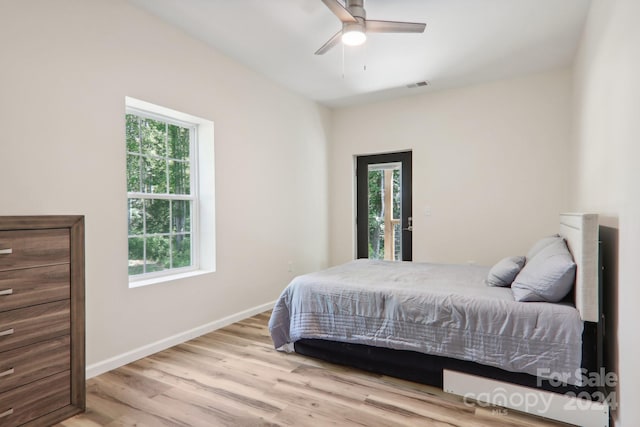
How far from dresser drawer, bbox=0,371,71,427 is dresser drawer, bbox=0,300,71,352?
23 cm

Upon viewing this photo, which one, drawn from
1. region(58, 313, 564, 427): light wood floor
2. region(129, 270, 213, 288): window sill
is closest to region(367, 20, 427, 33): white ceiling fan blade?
region(58, 313, 564, 427): light wood floor

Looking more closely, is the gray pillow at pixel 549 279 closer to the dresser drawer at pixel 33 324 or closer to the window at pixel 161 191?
the dresser drawer at pixel 33 324

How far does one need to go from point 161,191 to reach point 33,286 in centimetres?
146

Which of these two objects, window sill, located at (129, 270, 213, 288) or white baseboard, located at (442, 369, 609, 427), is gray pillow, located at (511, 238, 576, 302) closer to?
white baseboard, located at (442, 369, 609, 427)

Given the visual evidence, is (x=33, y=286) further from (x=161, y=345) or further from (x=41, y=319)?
(x=161, y=345)

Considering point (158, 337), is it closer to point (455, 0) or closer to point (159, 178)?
point (159, 178)

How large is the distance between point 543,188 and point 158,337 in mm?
4215

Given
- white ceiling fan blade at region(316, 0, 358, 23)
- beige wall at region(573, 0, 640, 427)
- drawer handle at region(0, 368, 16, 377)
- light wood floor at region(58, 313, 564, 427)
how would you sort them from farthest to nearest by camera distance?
white ceiling fan blade at region(316, 0, 358, 23) → light wood floor at region(58, 313, 564, 427) → drawer handle at region(0, 368, 16, 377) → beige wall at region(573, 0, 640, 427)

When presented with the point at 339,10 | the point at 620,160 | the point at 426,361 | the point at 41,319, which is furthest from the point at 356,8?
the point at 41,319

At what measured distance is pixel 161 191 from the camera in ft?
10.5

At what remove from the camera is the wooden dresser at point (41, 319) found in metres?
1.77

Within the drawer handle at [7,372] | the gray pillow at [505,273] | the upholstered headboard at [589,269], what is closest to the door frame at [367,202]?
the gray pillow at [505,273]

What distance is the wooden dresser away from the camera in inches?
69.6

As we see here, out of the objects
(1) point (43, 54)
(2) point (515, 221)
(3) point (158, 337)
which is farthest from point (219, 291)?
(2) point (515, 221)
